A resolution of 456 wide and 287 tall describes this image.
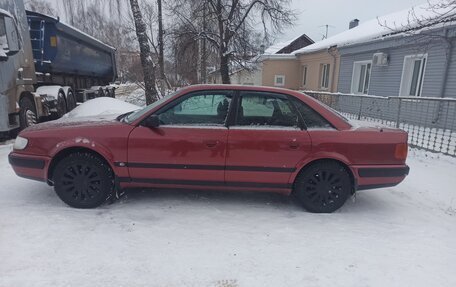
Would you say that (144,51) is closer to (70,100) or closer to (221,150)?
(70,100)

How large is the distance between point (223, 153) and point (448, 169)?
450cm

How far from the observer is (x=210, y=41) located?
1944 cm

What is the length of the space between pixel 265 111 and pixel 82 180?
7.32ft

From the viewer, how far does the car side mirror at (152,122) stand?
3734 millimetres

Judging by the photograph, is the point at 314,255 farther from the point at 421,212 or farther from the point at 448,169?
the point at 448,169

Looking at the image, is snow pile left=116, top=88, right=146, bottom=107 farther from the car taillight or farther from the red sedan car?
the car taillight

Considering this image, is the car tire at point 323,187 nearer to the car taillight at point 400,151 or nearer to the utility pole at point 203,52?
the car taillight at point 400,151

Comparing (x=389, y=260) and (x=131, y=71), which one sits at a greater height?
(x=131, y=71)

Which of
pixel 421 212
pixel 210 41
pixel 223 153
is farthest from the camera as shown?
pixel 210 41

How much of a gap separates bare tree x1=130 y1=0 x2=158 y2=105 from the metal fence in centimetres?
738

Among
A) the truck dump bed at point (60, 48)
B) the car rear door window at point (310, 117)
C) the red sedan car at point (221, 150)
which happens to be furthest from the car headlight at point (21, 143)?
the truck dump bed at point (60, 48)

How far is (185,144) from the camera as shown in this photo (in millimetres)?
3775

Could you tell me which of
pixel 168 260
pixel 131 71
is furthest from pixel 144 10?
pixel 168 260

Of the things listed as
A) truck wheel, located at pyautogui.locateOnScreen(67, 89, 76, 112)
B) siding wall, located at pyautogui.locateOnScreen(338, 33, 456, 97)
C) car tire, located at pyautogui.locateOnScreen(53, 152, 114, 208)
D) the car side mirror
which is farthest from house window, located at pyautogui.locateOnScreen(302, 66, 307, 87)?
car tire, located at pyautogui.locateOnScreen(53, 152, 114, 208)
